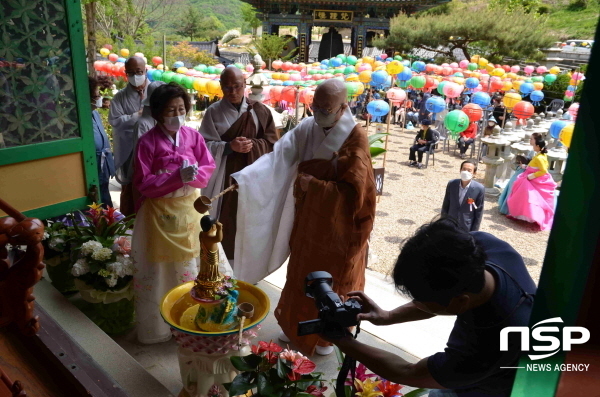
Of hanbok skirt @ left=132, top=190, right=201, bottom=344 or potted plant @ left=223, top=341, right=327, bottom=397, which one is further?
hanbok skirt @ left=132, top=190, right=201, bottom=344

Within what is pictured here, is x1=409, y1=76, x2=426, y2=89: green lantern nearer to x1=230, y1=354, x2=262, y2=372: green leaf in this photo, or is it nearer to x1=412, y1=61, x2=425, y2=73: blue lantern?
x1=412, y1=61, x2=425, y2=73: blue lantern

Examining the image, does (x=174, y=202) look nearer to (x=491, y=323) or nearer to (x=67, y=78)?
(x=67, y=78)

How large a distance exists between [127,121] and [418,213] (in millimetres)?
5842

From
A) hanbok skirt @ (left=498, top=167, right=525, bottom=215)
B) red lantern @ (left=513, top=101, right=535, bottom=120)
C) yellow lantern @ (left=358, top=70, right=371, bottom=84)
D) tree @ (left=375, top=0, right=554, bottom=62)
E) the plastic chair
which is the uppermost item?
tree @ (left=375, top=0, right=554, bottom=62)

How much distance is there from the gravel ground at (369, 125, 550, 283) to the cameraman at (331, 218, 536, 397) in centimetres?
424

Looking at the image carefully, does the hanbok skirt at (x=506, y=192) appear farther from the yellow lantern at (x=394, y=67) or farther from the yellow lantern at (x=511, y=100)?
the yellow lantern at (x=394, y=67)

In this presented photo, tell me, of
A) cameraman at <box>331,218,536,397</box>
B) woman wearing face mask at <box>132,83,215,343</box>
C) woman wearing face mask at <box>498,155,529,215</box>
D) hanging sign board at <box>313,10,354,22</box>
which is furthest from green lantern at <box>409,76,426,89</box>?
hanging sign board at <box>313,10,354,22</box>

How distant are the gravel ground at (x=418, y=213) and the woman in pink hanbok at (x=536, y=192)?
226 millimetres

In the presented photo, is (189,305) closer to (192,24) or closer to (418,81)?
(418,81)

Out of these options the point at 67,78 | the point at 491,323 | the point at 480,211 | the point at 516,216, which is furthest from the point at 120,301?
the point at 516,216

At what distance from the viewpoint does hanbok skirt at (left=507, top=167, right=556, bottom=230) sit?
7.84 m

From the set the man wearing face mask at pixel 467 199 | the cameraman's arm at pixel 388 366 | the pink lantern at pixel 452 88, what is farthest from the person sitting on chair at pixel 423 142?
the cameraman's arm at pixel 388 366

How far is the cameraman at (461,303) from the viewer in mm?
1348

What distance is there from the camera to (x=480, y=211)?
569 cm
